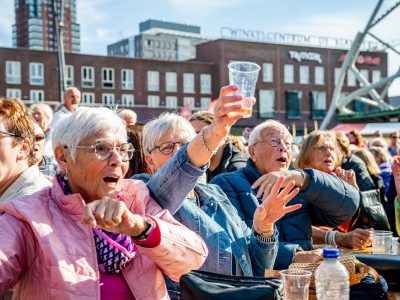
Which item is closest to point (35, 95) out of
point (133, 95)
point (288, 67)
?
point (133, 95)

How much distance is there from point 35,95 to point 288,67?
24747 mm

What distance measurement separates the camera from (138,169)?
415cm

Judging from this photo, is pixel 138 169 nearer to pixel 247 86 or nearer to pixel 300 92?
pixel 247 86

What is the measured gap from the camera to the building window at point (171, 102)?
52531mm

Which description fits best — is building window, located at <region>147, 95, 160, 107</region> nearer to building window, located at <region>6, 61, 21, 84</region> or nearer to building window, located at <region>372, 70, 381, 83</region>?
building window, located at <region>6, 61, 21, 84</region>

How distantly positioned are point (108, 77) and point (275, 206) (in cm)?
4865

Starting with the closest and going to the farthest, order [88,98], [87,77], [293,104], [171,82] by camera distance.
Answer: [87,77] → [88,98] → [171,82] → [293,104]

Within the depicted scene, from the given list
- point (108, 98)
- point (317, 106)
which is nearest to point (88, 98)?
point (108, 98)

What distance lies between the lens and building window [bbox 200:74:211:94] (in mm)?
53312

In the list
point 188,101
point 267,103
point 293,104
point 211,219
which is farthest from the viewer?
point 293,104

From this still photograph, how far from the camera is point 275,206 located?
2.72m

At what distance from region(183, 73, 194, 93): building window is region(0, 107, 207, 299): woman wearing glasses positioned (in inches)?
1994

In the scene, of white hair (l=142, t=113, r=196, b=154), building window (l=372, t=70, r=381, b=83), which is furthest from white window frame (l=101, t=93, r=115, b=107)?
white hair (l=142, t=113, r=196, b=154)

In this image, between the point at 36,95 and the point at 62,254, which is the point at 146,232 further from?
the point at 36,95
